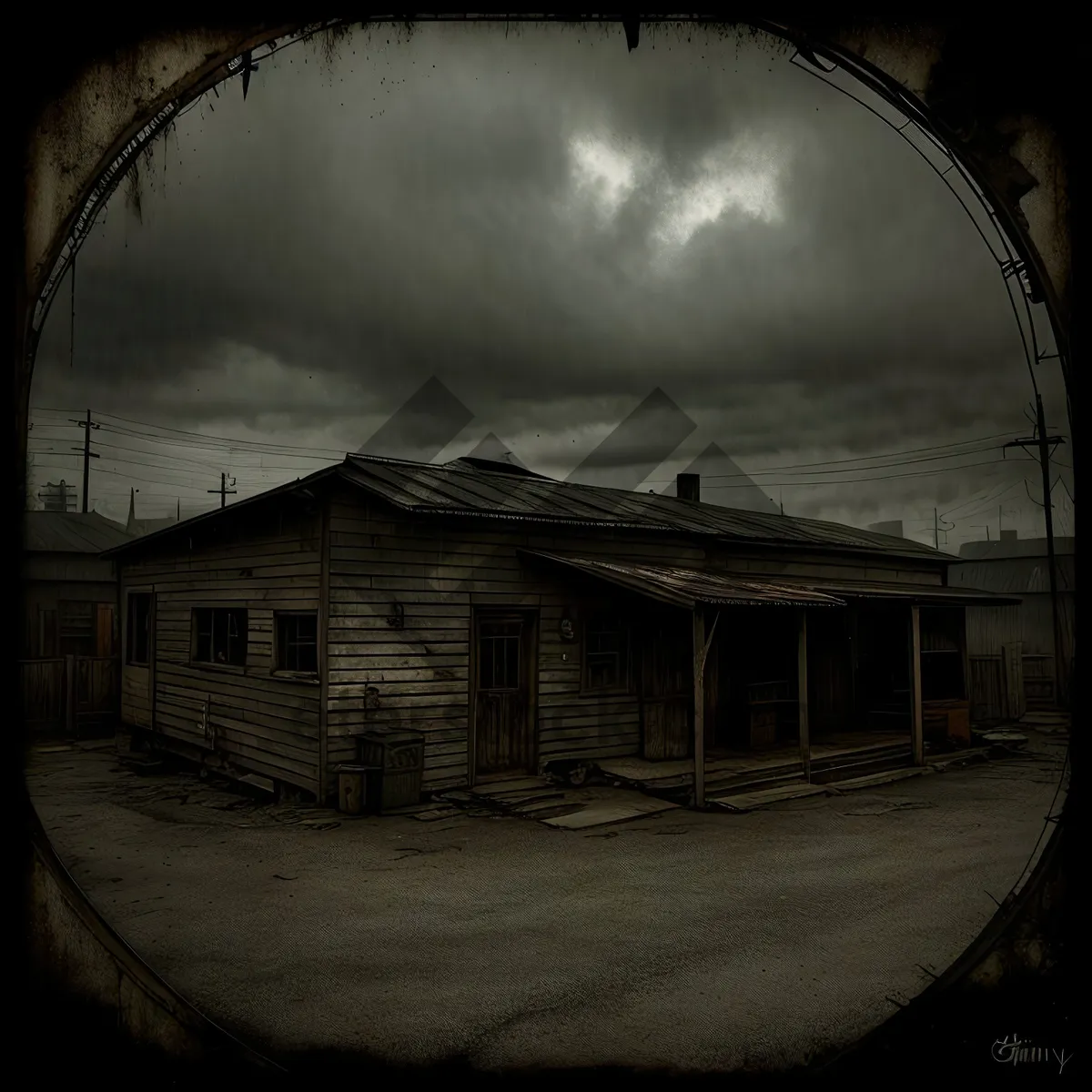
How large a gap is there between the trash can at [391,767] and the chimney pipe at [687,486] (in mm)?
12021

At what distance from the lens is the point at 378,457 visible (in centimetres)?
1206

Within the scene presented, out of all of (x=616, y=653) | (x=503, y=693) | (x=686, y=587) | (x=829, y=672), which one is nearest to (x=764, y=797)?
(x=686, y=587)

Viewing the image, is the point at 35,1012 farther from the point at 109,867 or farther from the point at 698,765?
the point at 698,765

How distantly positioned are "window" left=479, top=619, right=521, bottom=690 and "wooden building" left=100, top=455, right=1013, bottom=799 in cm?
3

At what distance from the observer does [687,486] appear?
66.7 ft

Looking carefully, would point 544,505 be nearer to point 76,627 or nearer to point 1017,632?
point 76,627

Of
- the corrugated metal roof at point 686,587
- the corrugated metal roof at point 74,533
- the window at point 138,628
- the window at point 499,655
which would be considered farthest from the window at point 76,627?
the corrugated metal roof at point 686,587

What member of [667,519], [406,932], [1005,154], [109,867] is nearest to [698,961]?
[406,932]

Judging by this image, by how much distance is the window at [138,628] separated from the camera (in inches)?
622

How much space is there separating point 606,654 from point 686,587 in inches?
93.0

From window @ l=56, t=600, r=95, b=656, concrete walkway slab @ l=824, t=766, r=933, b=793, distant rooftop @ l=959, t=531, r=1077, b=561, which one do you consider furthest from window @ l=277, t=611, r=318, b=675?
distant rooftop @ l=959, t=531, r=1077, b=561

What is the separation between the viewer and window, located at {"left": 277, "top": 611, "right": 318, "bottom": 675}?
425 inches

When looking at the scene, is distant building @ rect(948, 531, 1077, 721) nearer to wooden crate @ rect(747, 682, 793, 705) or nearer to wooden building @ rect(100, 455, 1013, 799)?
wooden crate @ rect(747, 682, 793, 705)

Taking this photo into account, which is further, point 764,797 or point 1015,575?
point 1015,575
